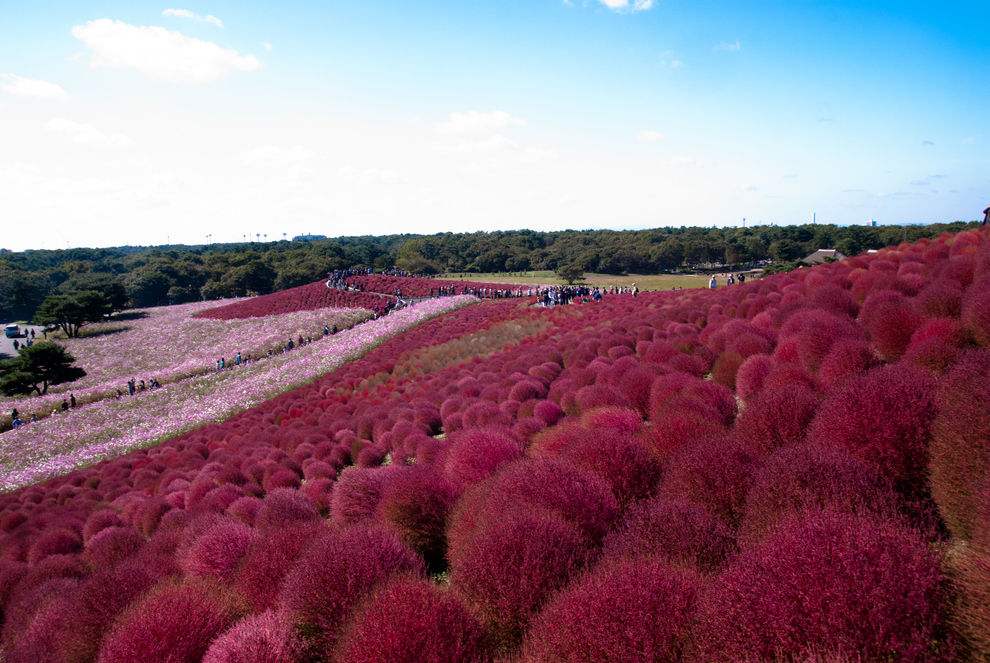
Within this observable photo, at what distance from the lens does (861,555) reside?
2.48m

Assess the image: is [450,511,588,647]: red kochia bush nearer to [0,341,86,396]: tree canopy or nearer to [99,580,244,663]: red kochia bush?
[99,580,244,663]: red kochia bush

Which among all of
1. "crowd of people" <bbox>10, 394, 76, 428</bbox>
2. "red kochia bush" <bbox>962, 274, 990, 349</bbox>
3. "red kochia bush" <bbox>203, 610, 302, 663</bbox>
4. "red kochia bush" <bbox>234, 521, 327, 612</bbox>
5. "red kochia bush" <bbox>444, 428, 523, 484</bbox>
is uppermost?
"red kochia bush" <bbox>962, 274, 990, 349</bbox>

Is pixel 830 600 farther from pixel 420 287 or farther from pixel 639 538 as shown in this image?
pixel 420 287

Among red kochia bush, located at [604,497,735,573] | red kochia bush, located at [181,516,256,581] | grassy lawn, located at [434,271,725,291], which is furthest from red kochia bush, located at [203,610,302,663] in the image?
grassy lawn, located at [434,271,725,291]

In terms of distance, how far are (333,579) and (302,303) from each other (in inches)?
1963

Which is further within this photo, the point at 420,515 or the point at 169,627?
the point at 420,515

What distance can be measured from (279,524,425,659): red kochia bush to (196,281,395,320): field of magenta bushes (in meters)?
42.0

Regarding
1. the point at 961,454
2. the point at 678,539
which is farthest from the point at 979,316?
the point at 678,539

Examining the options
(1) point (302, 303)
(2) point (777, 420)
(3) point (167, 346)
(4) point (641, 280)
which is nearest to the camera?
(2) point (777, 420)

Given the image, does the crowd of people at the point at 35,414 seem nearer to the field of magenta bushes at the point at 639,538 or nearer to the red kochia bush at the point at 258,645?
the field of magenta bushes at the point at 639,538

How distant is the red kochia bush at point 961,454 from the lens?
3.45 metres

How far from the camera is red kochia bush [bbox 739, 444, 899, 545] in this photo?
3.28m

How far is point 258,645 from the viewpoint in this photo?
362 cm

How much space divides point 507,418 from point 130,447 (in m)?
17.5
